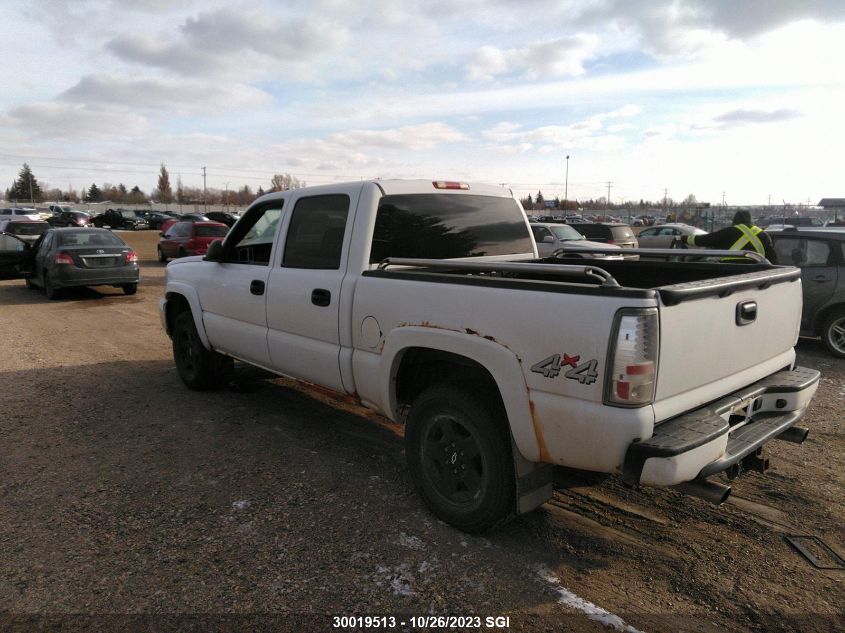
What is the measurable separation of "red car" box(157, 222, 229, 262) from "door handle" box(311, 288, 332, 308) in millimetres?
14874

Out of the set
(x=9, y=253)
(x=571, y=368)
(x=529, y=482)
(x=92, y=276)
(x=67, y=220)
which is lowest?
(x=529, y=482)

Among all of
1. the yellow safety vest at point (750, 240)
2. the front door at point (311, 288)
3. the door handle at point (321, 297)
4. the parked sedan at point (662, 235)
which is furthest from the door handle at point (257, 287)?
the parked sedan at point (662, 235)

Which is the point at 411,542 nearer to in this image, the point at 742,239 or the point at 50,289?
the point at 742,239

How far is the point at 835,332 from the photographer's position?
25.8 ft

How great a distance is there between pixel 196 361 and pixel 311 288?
2495 millimetres

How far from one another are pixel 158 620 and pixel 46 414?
12.2 feet

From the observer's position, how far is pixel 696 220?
48.7 meters

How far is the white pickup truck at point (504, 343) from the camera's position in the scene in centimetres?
261

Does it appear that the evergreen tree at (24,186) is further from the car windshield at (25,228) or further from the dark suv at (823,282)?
the dark suv at (823,282)

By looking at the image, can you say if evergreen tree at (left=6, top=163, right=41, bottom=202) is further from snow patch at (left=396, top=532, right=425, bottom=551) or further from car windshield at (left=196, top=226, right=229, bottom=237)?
snow patch at (left=396, top=532, right=425, bottom=551)

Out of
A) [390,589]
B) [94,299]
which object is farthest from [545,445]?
[94,299]

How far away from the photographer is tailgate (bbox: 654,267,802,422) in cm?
267

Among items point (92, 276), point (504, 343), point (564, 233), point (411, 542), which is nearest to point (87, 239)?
point (92, 276)

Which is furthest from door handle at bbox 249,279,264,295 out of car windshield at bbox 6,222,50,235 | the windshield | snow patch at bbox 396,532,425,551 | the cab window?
car windshield at bbox 6,222,50,235
